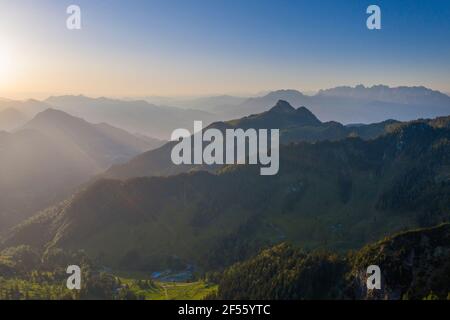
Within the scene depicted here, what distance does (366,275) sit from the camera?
152750 mm

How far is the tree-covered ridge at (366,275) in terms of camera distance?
143375 mm

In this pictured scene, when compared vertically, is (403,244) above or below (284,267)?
above

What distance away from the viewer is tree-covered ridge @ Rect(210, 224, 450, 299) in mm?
143375

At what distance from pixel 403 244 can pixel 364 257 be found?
14.9 m

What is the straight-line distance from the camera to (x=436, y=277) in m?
141
